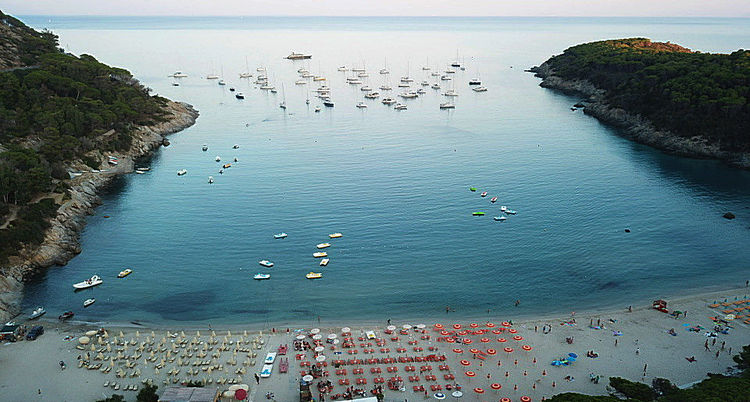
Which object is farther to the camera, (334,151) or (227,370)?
(334,151)

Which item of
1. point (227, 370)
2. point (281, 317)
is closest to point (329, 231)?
point (281, 317)

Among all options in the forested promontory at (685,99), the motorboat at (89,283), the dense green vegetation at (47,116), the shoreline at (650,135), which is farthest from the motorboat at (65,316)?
the forested promontory at (685,99)

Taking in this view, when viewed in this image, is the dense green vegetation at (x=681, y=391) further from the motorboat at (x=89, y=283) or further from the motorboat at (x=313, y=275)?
the motorboat at (x=89, y=283)

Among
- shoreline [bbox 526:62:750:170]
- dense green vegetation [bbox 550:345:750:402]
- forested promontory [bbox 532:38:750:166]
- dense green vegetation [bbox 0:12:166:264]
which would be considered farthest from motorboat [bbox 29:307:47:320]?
forested promontory [bbox 532:38:750:166]

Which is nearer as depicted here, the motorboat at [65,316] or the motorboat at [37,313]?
the motorboat at [37,313]

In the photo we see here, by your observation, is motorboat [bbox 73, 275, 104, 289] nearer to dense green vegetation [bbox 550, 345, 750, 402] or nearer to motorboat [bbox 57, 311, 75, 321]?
motorboat [bbox 57, 311, 75, 321]

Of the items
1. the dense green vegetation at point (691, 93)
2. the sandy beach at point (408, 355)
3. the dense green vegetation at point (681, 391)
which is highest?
the dense green vegetation at point (691, 93)

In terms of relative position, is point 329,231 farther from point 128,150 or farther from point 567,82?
point 567,82

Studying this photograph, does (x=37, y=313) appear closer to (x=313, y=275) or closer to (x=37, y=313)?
(x=37, y=313)
